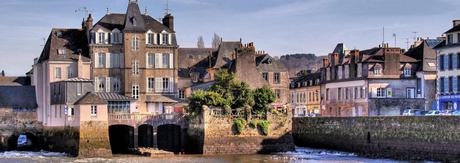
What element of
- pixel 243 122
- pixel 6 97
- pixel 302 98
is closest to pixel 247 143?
pixel 243 122

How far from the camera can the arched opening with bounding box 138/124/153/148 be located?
2832 inches

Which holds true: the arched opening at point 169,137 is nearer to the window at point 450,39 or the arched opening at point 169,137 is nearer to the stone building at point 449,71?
the stone building at point 449,71

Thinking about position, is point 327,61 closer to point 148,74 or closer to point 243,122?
point 148,74

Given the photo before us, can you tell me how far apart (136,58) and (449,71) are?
25.8 meters

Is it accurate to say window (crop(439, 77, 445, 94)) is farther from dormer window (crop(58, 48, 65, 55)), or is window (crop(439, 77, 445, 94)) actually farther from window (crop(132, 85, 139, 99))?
dormer window (crop(58, 48, 65, 55))

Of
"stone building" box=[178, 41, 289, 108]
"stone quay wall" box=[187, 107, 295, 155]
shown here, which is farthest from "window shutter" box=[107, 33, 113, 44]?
"stone quay wall" box=[187, 107, 295, 155]

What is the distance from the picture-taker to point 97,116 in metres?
65.3

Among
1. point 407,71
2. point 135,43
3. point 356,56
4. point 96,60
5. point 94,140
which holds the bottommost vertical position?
point 94,140

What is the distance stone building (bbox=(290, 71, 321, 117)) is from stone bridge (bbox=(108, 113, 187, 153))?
22723mm

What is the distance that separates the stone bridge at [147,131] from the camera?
2625 inches

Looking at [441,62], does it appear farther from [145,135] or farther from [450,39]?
[145,135]

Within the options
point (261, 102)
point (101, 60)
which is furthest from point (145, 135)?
point (261, 102)

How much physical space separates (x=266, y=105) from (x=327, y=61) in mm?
26863

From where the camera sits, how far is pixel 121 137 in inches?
2854
